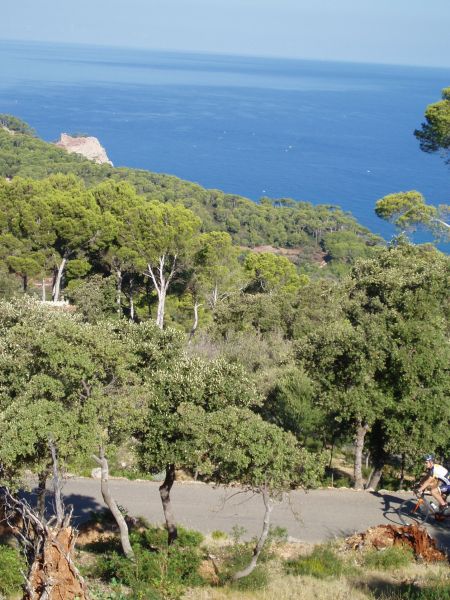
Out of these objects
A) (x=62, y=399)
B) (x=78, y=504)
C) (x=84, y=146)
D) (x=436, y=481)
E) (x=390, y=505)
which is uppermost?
(x=84, y=146)

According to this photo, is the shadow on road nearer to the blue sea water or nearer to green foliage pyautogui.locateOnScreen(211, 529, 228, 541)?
green foliage pyautogui.locateOnScreen(211, 529, 228, 541)

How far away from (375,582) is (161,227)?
19.0 metres

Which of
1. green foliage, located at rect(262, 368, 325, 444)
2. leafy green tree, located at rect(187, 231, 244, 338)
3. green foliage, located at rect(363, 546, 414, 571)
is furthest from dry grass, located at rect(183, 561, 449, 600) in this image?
leafy green tree, located at rect(187, 231, 244, 338)

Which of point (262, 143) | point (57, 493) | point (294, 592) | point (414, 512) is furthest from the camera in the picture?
point (262, 143)

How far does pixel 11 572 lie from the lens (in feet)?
28.1

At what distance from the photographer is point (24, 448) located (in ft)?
25.3

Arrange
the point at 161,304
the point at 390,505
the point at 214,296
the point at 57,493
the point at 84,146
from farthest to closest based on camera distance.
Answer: the point at 84,146 < the point at 214,296 < the point at 161,304 < the point at 390,505 < the point at 57,493

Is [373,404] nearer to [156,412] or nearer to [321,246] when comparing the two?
[156,412]

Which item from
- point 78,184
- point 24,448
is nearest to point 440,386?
point 24,448

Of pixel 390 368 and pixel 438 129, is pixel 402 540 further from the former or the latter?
pixel 438 129

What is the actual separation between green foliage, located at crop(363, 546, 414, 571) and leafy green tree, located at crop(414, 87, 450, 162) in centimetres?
1528

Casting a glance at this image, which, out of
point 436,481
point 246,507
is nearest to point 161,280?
point 246,507

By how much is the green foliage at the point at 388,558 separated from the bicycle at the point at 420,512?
1132mm

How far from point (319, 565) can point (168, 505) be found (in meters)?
2.52
